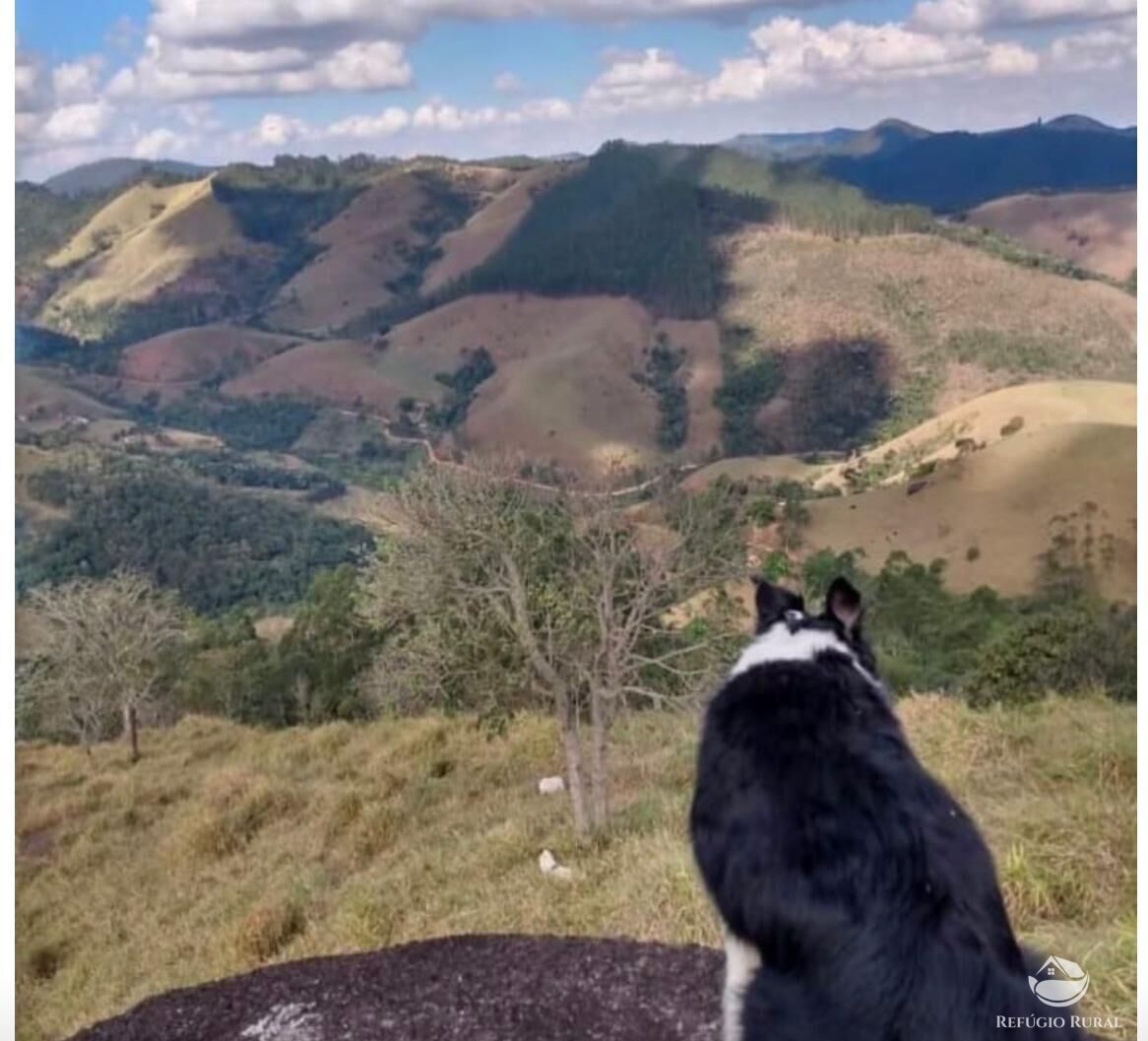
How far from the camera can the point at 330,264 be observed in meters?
2.93

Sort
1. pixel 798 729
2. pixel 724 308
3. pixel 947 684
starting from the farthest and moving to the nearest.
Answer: pixel 724 308 → pixel 947 684 → pixel 798 729

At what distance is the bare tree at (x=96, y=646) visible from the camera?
2.79 m

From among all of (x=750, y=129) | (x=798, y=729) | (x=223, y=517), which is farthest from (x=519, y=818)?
(x=750, y=129)

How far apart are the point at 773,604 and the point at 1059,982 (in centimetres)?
82

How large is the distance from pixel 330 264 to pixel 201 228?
281 mm

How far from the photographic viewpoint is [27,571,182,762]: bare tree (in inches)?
110

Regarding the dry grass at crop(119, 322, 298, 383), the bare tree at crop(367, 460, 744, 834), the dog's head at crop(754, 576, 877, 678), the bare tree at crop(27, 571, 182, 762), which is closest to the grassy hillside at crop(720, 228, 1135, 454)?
the bare tree at crop(367, 460, 744, 834)

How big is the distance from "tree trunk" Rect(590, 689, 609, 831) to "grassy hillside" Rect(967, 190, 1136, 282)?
1271 mm

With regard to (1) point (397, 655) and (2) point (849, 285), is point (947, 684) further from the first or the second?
(1) point (397, 655)

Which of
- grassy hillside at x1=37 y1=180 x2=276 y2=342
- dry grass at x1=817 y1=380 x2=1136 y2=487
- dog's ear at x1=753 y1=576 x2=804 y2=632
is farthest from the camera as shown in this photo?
grassy hillside at x1=37 y1=180 x2=276 y2=342

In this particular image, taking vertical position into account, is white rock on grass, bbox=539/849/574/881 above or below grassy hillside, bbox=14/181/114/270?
below

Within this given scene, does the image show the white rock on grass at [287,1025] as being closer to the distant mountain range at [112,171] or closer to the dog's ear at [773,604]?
the dog's ear at [773,604]

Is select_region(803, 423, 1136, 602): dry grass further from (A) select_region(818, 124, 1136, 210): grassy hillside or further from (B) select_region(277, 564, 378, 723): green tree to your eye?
(B) select_region(277, 564, 378, 723): green tree

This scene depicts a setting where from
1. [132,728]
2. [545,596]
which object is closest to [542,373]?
[545,596]
